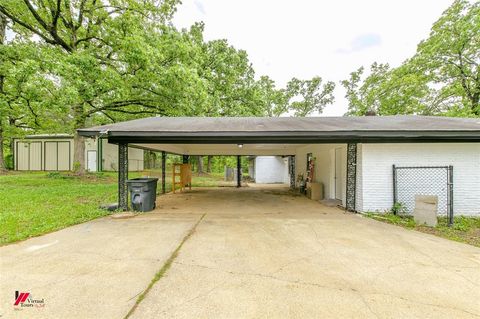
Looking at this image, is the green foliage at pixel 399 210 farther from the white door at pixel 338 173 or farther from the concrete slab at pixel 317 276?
the white door at pixel 338 173

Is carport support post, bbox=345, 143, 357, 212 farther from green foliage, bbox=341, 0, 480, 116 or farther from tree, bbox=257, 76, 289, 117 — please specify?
tree, bbox=257, 76, 289, 117

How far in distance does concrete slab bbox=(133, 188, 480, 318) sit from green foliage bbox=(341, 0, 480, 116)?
13885mm

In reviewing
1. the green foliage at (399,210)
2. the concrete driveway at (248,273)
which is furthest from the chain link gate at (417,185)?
the concrete driveway at (248,273)

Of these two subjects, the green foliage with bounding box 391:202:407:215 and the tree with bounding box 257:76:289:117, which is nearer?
the green foliage with bounding box 391:202:407:215

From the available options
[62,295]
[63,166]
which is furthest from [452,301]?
[63,166]

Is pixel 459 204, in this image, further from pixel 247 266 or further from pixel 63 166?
pixel 63 166

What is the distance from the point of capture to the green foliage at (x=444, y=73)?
516 inches

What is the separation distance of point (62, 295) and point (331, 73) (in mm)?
29781

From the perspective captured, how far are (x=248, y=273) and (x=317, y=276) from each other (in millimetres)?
898

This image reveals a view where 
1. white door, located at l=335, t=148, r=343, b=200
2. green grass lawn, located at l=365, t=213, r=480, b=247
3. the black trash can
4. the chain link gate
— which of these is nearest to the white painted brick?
the chain link gate

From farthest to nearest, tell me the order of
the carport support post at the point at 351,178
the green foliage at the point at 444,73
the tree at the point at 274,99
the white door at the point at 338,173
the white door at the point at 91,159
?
the tree at the point at 274,99 → the white door at the point at 91,159 → the green foliage at the point at 444,73 → the white door at the point at 338,173 → the carport support post at the point at 351,178

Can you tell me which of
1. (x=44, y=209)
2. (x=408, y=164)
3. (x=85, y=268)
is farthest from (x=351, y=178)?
(x=44, y=209)

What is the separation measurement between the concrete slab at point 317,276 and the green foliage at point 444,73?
1389 cm

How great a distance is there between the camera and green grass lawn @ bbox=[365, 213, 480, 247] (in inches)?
177
